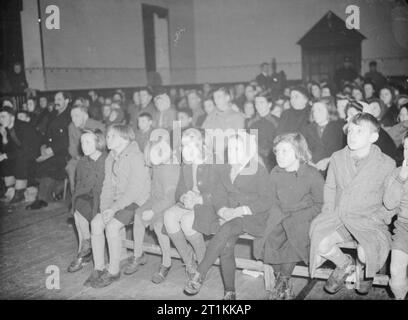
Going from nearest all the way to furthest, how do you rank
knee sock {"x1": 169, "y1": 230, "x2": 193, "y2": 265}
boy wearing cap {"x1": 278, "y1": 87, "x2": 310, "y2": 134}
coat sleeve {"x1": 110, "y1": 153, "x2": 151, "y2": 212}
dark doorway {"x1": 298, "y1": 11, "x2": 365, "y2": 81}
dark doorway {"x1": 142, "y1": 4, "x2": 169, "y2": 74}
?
knee sock {"x1": 169, "y1": 230, "x2": 193, "y2": 265} → coat sleeve {"x1": 110, "y1": 153, "x2": 151, "y2": 212} → boy wearing cap {"x1": 278, "y1": 87, "x2": 310, "y2": 134} → dark doorway {"x1": 298, "y1": 11, "x2": 365, "y2": 81} → dark doorway {"x1": 142, "y1": 4, "x2": 169, "y2": 74}

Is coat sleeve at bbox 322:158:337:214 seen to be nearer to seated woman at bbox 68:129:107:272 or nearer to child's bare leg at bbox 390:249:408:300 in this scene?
child's bare leg at bbox 390:249:408:300

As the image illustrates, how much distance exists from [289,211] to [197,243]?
3.00ft

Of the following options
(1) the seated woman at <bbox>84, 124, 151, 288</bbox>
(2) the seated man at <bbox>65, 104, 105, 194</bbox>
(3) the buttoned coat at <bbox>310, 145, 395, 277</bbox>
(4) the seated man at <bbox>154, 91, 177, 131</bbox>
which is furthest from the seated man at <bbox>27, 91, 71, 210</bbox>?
(3) the buttoned coat at <bbox>310, 145, 395, 277</bbox>

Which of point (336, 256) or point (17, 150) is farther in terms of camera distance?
point (17, 150)

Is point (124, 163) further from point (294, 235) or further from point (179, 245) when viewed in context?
point (294, 235)

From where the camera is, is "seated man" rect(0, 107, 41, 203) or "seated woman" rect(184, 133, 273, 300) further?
"seated man" rect(0, 107, 41, 203)

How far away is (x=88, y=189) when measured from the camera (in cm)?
446

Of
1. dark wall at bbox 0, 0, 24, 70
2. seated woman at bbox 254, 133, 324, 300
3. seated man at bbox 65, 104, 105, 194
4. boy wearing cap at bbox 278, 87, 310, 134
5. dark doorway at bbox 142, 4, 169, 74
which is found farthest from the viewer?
dark doorway at bbox 142, 4, 169, 74

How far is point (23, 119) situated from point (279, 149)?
525 cm

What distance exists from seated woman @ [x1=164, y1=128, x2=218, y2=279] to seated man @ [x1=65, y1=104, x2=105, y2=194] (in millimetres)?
2606

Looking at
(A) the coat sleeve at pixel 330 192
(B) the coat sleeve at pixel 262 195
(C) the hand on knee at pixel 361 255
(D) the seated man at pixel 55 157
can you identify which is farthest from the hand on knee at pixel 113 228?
(D) the seated man at pixel 55 157

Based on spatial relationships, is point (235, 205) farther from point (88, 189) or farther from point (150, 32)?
point (150, 32)

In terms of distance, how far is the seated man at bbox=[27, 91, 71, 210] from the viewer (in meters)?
6.68

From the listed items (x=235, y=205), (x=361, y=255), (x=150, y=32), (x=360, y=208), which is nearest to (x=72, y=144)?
(x=235, y=205)
